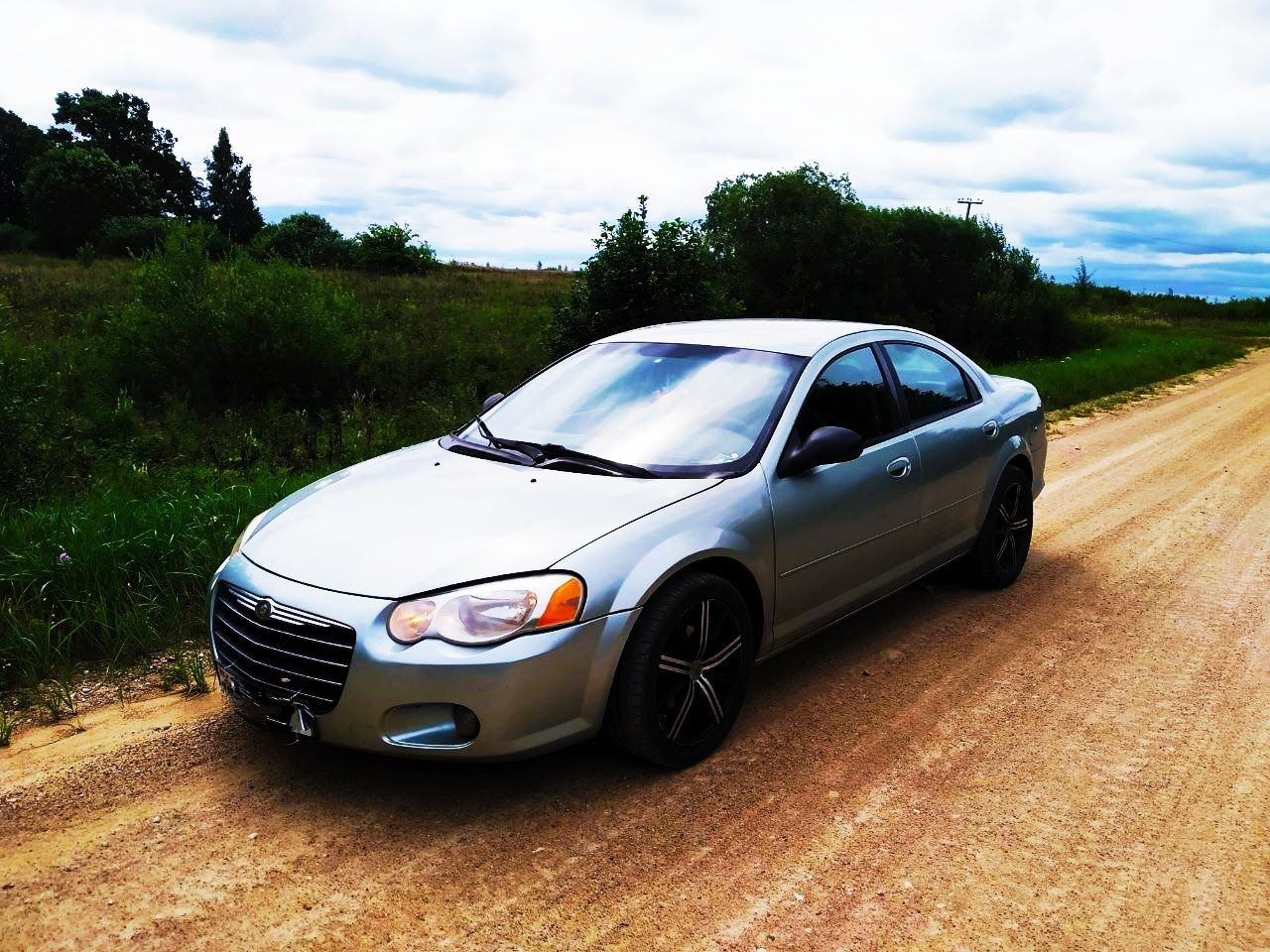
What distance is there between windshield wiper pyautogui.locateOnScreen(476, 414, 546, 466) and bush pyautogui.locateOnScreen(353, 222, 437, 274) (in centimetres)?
3607

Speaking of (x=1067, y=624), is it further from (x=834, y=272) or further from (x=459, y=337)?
(x=834, y=272)

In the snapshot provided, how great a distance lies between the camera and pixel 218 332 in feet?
41.3

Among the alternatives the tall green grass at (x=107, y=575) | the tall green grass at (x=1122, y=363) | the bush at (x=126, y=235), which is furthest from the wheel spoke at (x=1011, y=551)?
the bush at (x=126, y=235)

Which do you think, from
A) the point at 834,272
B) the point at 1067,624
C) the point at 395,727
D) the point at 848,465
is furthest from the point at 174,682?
the point at 834,272

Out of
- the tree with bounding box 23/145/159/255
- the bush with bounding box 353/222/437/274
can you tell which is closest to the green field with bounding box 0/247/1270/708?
the bush with bounding box 353/222/437/274

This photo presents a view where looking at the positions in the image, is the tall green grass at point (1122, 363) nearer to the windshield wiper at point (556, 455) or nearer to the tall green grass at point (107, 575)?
the windshield wiper at point (556, 455)

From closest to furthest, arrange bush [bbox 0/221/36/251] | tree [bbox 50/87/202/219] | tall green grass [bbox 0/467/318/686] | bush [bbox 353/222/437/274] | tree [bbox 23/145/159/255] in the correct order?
tall green grass [bbox 0/467/318/686] < bush [bbox 353/222/437/274] < bush [bbox 0/221/36/251] < tree [bbox 23/145/159/255] < tree [bbox 50/87/202/219]

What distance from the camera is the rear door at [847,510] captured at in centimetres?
412

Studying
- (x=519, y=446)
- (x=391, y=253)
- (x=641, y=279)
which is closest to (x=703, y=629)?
(x=519, y=446)

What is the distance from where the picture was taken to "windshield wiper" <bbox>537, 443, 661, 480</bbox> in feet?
13.0

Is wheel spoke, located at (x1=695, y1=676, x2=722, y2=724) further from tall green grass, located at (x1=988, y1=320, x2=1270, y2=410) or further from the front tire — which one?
tall green grass, located at (x1=988, y1=320, x2=1270, y2=410)

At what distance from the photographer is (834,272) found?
2595cm

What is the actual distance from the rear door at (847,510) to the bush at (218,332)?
10117mm

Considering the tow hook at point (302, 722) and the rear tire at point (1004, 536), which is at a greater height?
the rear tire at point (1004, 536)
